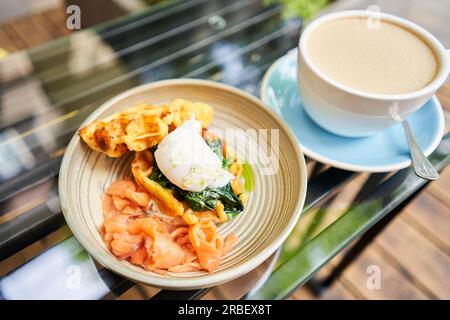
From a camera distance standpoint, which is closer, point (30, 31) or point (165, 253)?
point (165, 253)

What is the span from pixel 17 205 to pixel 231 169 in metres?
0.41

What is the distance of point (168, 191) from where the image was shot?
629 millimetres

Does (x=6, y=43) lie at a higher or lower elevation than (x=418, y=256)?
higher

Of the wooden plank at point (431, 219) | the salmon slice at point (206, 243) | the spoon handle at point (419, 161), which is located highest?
the salmon slice at point (206, 243)

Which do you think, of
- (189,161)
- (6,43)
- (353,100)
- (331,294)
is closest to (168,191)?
(189,161)

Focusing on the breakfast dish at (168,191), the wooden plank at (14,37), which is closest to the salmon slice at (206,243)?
the breakfast dish at (168,191)

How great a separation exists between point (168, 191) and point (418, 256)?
1.04 meters

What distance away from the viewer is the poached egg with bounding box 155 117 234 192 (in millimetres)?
597

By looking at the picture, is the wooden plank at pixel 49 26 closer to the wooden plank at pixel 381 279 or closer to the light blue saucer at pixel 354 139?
the light blue saucer at pixel 354 139

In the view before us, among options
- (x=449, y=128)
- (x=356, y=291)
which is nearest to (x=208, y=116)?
(x=449, y=128)

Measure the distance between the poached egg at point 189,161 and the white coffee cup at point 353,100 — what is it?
0.23m

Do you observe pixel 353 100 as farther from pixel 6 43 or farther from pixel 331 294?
pixel 6 43

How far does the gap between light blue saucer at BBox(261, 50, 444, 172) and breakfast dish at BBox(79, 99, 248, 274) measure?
178mm

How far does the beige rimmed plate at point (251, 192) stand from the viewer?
53 cm
